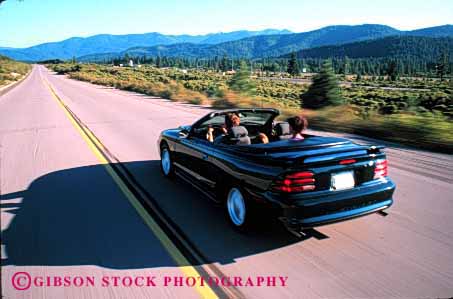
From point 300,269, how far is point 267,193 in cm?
78

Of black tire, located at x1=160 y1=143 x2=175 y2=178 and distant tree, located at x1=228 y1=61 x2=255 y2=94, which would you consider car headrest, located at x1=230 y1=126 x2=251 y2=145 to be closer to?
black tire, located at x1=160 y1=143 x2=175 y2=178

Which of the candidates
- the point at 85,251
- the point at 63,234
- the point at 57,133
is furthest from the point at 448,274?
the point at 57,133

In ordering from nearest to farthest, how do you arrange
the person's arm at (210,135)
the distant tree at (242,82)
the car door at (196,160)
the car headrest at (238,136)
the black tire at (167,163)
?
1. the car headrest at (238,136)
2. the car door at (196,160)
3. the person's arm at (210,135)
4. the black tire at (167,163)
5. the distant tree at (242,82)

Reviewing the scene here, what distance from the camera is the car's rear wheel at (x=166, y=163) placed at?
21.4 ft

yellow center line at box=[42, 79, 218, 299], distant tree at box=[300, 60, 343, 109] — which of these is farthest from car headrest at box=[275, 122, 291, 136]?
distant tree at box=[300, 60, 343, 109]

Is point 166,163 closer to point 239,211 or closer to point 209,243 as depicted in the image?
point 239,211

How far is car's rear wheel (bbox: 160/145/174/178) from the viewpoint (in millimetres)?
6527

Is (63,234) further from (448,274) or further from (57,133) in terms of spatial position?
(57,133)

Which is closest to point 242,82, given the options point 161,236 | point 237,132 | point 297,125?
point 237,132

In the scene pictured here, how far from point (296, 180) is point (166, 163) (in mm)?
3498

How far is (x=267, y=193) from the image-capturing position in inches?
150

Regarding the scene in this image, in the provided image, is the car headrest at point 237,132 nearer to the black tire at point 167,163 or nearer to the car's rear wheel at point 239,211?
the car's rear wheel at point 239,211

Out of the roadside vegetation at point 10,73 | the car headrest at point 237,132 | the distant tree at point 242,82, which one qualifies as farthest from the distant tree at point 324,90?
the roadside vegetation at point 10,73

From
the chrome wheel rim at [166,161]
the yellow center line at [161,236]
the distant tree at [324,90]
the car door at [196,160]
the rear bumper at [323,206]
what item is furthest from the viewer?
the distant tree at [324,90]
